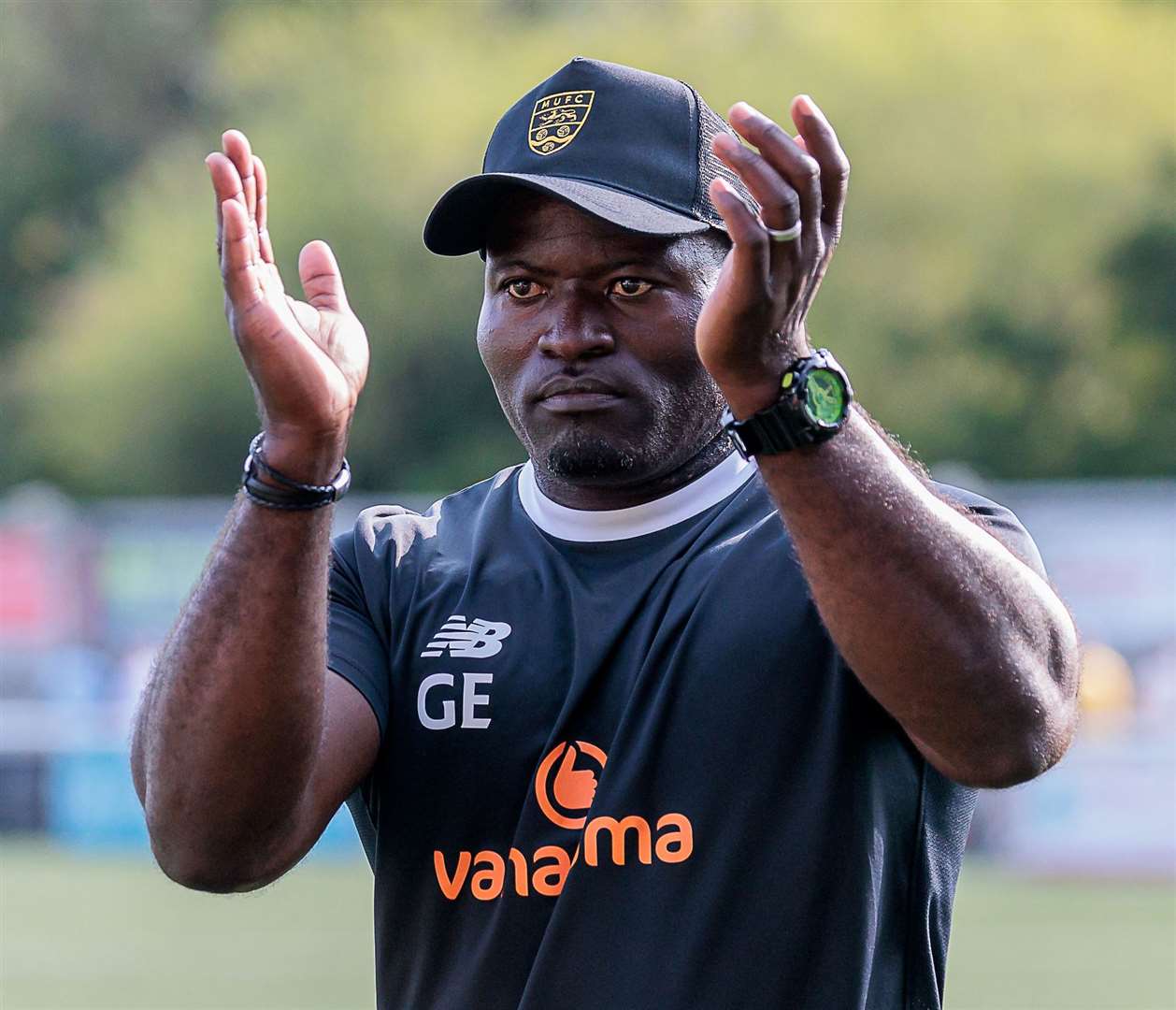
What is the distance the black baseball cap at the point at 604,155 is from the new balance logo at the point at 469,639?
1.85 feet

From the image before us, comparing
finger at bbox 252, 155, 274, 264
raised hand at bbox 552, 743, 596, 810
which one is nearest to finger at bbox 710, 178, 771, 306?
finger at bbox 252, 155, 274, 264

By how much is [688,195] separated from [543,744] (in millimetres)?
784

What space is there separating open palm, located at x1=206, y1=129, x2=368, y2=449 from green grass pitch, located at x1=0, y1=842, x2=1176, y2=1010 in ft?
23.5

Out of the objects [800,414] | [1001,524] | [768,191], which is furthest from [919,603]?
[768,191]

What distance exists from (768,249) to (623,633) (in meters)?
0.69

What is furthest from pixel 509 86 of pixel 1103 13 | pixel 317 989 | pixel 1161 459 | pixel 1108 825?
pixel 317 989

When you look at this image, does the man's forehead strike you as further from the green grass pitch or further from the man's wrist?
the green grass pitch

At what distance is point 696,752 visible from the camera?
255 cm

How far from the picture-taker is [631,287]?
2.71m

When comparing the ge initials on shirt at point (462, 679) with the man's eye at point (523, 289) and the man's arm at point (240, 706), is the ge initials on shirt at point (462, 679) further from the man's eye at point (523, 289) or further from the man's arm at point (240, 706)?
the man's eye at point (523, 289)

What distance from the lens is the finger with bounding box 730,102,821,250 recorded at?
2146mm

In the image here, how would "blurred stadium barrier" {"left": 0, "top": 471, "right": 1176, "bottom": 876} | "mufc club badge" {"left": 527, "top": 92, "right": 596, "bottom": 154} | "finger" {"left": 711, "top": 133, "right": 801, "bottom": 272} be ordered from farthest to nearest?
"blurred stadium barrier" {"left": 0, "top": 471, "right": 1176, "bottom": 876}
"mufc club badge" {"left": 527, "top": 92, "right": 596, "bottom": 154}
"finger" {"left": 711, "top": 133, "right": 801, "bottom": 272}

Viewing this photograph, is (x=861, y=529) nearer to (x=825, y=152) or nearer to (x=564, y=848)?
Result: (x=825, y=152)

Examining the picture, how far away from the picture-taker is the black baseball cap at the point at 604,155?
2.73 m
